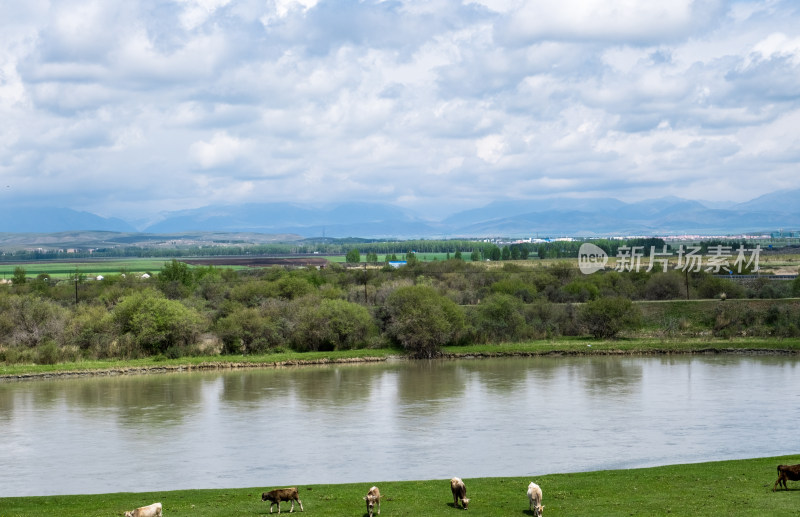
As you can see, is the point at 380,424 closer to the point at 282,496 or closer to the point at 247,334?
the point at 282,496

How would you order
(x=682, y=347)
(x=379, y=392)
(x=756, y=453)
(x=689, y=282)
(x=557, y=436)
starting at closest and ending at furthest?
(x=756, y=453) → (x=557, y=436) → (x=379, y=392) → (x=682, y=347) → (x=689, y=282)

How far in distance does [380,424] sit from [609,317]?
32193 mm

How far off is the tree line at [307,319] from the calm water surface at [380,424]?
7.31 meters

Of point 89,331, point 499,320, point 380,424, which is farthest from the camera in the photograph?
point 499,320

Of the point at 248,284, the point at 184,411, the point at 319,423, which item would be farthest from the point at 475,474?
the point at 248,284

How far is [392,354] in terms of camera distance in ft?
185

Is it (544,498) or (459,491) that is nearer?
(459,491)

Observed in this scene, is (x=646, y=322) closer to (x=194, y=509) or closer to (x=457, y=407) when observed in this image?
(x=457, y=407)

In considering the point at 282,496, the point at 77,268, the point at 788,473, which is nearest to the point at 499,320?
the point at 788,473

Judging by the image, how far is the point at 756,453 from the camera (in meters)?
24.1

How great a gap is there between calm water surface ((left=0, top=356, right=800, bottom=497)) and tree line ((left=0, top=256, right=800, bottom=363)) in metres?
7.31

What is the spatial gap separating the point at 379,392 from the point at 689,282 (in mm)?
43897

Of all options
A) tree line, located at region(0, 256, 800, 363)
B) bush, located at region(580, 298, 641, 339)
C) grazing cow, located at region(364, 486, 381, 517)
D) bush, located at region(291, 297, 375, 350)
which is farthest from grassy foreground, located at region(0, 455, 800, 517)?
bush, located at region(580, 298, 641, 339)

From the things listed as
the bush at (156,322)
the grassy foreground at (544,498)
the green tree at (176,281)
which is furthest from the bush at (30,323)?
the grassy foreground at (544,498)
